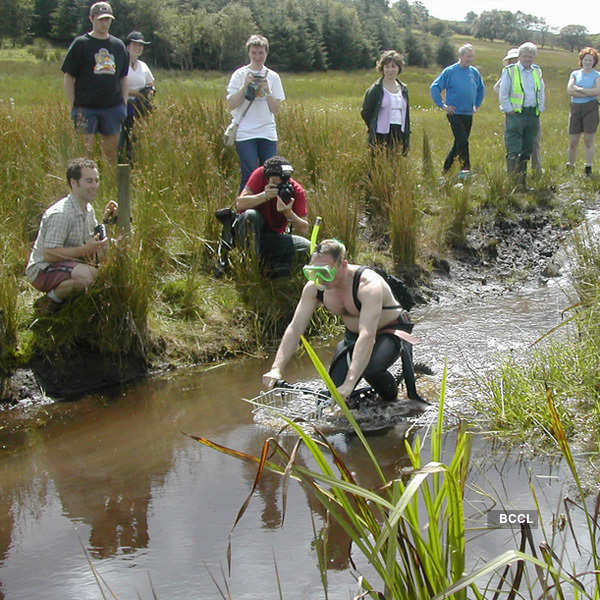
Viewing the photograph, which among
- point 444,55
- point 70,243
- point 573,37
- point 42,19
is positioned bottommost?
point 70,243

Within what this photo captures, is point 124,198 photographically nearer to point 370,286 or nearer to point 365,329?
point 370,286

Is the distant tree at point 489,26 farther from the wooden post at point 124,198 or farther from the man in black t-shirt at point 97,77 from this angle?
the wooden post at point 124,198

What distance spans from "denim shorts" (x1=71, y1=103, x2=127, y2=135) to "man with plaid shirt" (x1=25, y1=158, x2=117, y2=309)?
7.14 ft

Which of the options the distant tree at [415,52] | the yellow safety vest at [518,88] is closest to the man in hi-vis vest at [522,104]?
the yellow safety vest at [518,88]

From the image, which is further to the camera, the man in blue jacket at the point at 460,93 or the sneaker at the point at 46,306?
the man in blue jacket at the point at 460,93

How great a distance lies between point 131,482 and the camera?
494cm

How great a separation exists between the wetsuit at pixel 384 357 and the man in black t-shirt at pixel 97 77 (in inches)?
153

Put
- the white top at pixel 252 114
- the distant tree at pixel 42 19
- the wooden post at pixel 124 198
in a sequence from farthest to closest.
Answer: the distant tree at pixel 42 19, the white top at pixel 252 114, the wooden post at pixel 124 198

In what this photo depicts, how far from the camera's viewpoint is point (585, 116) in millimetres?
12422

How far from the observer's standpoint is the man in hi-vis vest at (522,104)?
11.1 metres

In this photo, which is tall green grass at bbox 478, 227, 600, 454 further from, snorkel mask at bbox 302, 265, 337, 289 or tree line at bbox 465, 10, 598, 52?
tree line at bbox 465, 10, 598, 52

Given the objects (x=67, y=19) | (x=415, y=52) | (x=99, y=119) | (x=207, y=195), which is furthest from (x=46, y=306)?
(x=415, y=52)

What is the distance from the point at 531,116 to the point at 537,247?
2.06m

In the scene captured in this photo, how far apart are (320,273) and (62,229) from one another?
2.28 m
